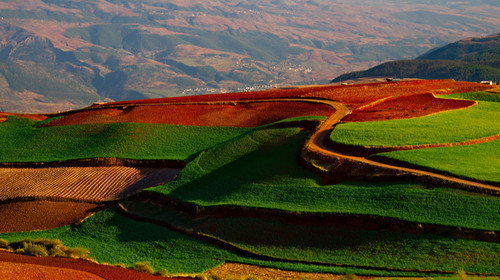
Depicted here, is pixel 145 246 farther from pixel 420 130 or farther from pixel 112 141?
pixel 420 130

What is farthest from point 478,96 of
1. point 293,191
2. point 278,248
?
point 278,248

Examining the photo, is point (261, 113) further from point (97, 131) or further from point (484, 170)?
point (484, 170)

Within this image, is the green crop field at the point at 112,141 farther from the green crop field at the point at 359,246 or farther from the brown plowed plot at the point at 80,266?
the brown plowed plot at the point at 80,266

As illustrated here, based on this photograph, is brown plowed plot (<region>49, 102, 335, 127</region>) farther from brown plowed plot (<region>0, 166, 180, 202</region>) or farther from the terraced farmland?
brown plowed plot (<region>0, 166, 180, 202</region>)

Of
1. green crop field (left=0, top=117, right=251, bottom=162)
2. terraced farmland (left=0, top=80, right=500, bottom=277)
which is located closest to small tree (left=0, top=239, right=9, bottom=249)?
terraced farmland (left=0, top=80, right=500, bottom=277)

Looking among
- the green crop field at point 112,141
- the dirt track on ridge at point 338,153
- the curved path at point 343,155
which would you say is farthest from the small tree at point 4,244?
the dirt track on ridge at point 338,153

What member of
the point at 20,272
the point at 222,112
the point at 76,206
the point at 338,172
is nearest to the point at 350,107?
the point at 222,112
